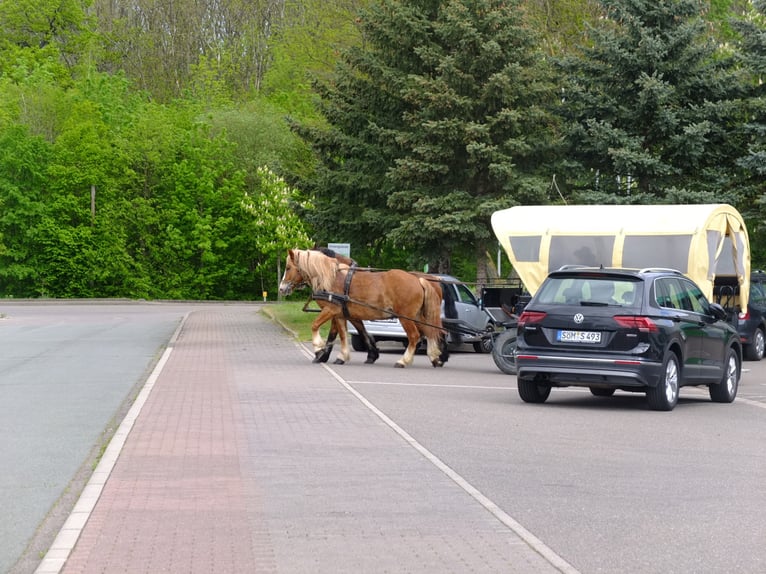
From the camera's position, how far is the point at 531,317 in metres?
15.9

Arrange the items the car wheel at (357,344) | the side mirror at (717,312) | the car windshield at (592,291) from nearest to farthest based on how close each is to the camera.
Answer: the car windshield at (592,291), the side mirror at (717,312), the car wheel at (357,344)

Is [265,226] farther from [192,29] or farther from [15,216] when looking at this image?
[192,29]

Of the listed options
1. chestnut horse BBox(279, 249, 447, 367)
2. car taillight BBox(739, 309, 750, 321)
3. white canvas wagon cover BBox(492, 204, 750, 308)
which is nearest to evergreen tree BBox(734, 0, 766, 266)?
car taillight BBox(739, 309, 750, 321)

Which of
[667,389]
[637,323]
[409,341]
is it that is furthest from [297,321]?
[637,323]

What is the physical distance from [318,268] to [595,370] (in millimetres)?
8790

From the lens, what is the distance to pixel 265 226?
7238cm

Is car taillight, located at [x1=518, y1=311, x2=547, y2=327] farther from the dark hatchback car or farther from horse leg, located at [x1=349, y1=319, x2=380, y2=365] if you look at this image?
horse leg, located at [x1=349, y1=319, x2=380, y2=365]

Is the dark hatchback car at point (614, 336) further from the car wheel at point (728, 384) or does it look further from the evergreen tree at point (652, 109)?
the evergreen tree at point (652, 109)

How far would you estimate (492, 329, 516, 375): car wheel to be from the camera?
72.0 ft

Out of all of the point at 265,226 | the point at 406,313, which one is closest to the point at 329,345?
the point at 406,313

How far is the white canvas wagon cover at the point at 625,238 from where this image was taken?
21.1 m

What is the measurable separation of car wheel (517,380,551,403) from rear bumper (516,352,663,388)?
58cm

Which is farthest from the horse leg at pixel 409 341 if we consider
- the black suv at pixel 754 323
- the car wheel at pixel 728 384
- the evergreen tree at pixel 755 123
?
the evergreen tree at pixel 755 123

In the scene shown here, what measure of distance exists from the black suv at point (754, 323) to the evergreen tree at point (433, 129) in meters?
8.13
